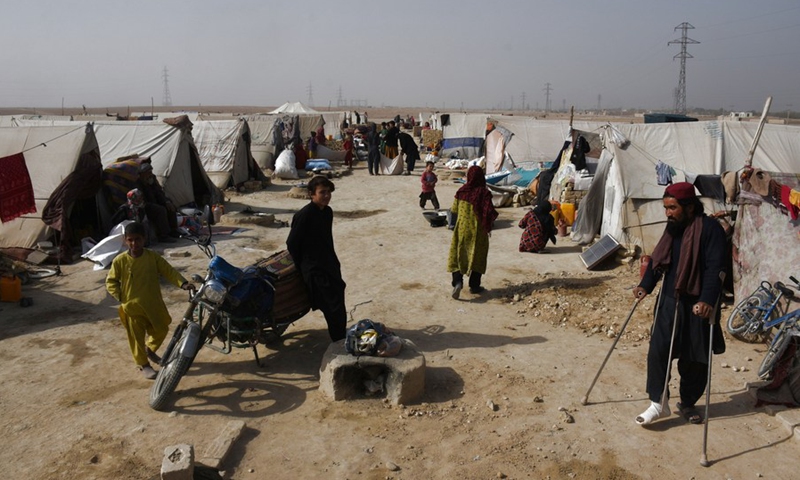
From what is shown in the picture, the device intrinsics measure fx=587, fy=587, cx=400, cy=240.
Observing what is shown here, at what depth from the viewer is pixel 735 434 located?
13.4ft

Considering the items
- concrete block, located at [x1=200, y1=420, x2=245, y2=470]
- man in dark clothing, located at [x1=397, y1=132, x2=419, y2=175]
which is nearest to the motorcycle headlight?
concrete block, located at [x1=200, y1=420, x2=245, y2=470]

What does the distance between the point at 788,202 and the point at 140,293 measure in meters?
6.07

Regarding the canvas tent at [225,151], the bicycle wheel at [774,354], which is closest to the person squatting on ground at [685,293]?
the bicycle wheel at [774,354]

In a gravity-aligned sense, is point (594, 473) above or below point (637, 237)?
below

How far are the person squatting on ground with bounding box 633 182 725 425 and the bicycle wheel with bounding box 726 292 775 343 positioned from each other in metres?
1.89

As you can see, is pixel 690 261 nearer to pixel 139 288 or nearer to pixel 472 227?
pixel 472 227

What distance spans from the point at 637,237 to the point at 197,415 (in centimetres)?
712

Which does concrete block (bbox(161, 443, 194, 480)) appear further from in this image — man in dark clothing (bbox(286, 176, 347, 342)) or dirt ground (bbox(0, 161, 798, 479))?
man in dark clothing (bbox(286, 176, 347, 342))

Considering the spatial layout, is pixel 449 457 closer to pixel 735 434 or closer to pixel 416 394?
pixel 416 394

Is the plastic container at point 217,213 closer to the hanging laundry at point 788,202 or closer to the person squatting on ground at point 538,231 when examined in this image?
the person squatting on ground at point 538,231

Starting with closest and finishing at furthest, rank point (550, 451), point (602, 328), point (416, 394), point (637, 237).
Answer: point (550, 451), point (416, 394), point (602, 328), point (637, 237)

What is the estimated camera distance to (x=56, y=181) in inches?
372

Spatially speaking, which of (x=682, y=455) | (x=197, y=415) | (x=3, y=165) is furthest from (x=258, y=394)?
(x=3, y=165)

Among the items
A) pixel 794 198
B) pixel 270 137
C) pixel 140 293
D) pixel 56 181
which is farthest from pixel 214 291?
pixel 270 137
